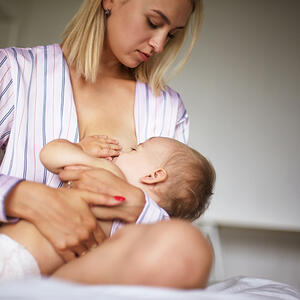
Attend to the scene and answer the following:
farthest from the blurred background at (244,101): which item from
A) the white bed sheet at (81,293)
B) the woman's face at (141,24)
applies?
the white bed sheet at (81,293)

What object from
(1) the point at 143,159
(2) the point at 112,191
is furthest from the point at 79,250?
(1) the point at 143,159

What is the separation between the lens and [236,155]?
333 cm

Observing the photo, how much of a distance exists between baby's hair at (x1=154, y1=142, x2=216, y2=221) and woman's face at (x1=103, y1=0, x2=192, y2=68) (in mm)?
470

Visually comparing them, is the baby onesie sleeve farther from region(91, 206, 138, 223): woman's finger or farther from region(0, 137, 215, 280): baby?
region(91, 206, 138, 223): woman's finger

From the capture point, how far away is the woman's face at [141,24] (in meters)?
1.38

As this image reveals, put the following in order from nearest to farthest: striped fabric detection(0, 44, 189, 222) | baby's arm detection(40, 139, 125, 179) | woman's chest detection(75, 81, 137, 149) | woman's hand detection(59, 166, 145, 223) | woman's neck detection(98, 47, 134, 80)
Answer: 1. woman's hand detection(59, 166, 145, 223)
2. baby's arm detection(40, 139, 125, 179)
3. striped fabric detection(0, 44, 189, 222)
4. woman's chest detection(75, 81, 137, 149)
5. woman's neck detection(98, 47, 134, 80)

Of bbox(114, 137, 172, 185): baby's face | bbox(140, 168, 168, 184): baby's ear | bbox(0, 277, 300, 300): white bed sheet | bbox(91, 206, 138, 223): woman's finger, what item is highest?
bbox(114, 137, 172, 185): baby's face

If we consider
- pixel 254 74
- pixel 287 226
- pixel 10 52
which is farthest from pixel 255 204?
pixel 10 52

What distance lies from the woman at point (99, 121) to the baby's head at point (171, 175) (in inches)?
3.8

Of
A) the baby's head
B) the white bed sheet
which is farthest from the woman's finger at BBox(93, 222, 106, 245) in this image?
the white bed sheet

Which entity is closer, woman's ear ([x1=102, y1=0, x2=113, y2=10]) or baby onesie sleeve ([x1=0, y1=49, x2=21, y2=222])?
baby onesie sleeve ([x1=0, y1=49, x2=21, y2=222])

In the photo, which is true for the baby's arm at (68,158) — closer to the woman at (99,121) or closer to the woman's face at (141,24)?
the woman at (99,121)

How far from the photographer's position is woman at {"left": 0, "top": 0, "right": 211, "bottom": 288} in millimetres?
748

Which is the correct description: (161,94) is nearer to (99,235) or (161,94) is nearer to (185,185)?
(185,185)
